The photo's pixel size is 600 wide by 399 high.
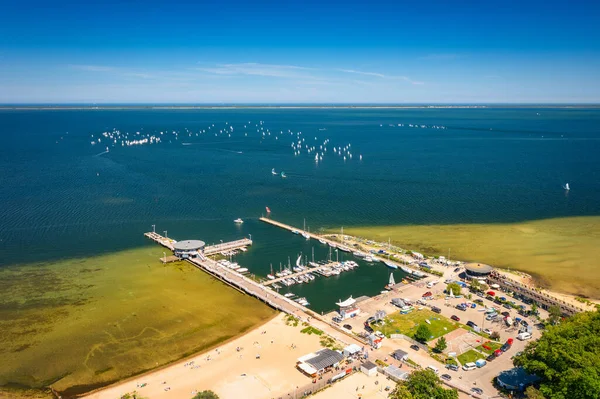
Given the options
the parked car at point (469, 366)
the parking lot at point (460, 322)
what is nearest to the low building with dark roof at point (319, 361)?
the parking lot at point (460, 322)

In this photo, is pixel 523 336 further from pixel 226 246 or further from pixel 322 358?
pixel 226 246

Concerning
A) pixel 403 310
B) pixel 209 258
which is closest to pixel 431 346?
pixel 403 310

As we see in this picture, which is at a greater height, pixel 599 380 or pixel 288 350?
pixel 599 380

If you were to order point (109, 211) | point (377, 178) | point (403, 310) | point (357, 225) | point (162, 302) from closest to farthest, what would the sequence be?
point (403, 310), point (162, 302), point (357, 225), point (109, 211), point (377, 178)

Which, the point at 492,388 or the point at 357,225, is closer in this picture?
the point at 492,388

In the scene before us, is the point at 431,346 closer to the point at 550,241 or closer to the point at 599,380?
the point at 599,380

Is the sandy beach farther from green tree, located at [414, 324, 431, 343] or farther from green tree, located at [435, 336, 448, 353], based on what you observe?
green tree, located at [435, 336, 448, 353]

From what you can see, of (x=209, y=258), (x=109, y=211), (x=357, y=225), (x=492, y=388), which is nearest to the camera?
(x=492, y=388)
